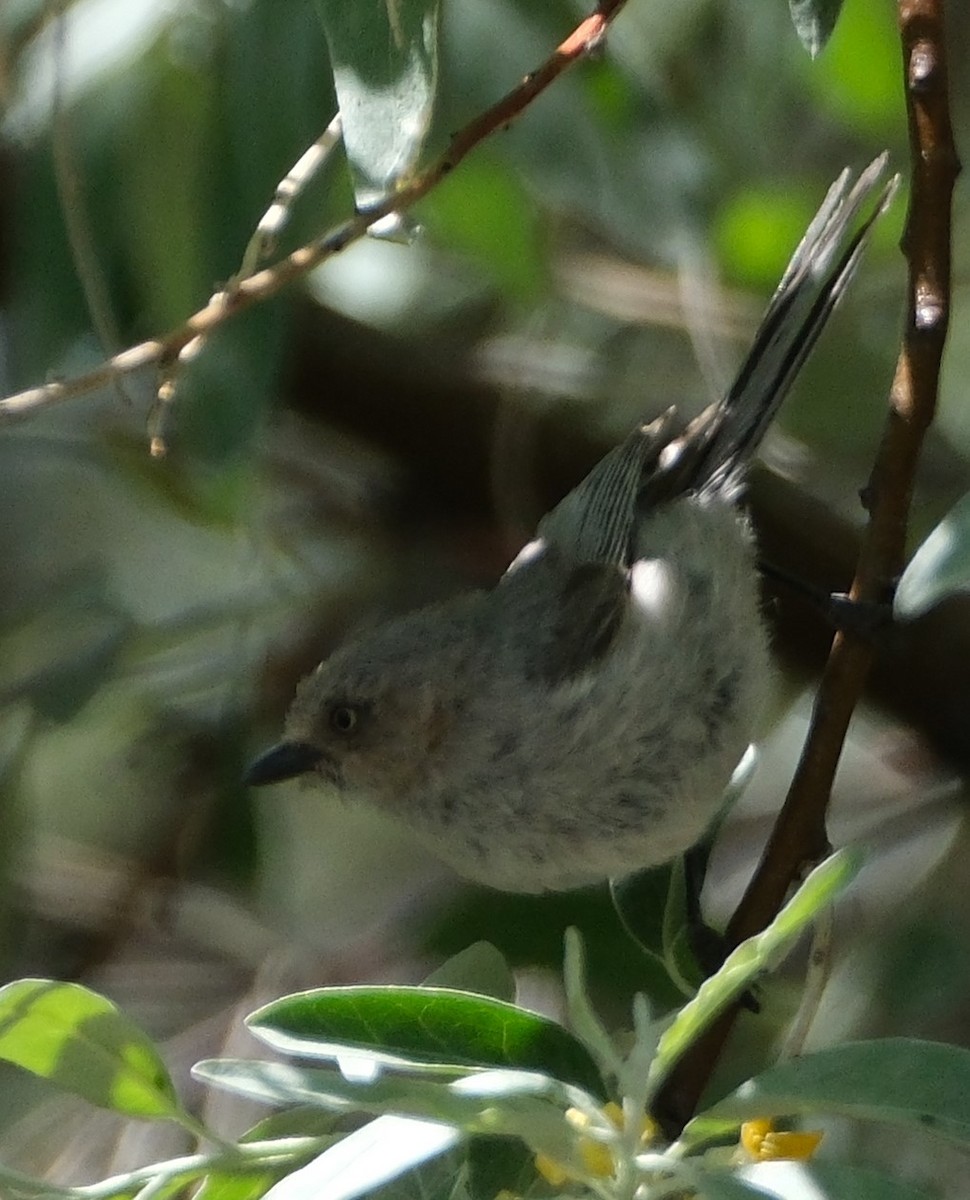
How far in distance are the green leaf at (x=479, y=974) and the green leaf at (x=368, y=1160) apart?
1.23 ft

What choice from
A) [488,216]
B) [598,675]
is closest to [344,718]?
[598,675]

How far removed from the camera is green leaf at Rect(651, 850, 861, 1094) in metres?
1.09

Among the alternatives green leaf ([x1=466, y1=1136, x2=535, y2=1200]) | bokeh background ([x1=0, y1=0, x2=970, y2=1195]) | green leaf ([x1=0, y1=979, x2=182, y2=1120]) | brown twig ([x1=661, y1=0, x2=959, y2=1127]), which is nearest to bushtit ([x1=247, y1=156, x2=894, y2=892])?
bokeh background ([x1=0, y1=0, x2=970, y2=1195])

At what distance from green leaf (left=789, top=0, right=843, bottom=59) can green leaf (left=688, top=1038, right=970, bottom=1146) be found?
789 mm

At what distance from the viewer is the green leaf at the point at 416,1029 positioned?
118 cm

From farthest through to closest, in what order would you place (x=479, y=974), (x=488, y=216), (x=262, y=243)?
(x=488, y=216)
(x=262, y=243)
(x=479, y=974)

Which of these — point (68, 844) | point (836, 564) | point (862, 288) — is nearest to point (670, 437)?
point (836, 564)

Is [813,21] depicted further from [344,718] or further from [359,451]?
[359,451]

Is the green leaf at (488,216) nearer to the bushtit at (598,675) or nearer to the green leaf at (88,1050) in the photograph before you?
the bushtit at (598,675)

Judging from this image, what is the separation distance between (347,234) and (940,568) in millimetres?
701

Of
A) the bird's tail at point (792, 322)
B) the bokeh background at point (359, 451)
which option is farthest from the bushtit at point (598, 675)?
the bokeh background at point (359, 451)

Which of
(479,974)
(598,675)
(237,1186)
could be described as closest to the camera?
(237,1186)

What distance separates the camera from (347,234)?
1609 millimetres

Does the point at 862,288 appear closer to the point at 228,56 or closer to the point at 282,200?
the point at 228,56
